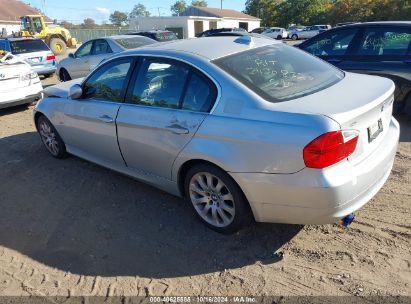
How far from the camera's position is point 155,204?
3.99 m

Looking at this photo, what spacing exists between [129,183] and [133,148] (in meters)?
Answer: 0.82

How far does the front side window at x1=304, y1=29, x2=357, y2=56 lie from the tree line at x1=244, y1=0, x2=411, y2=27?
34.8 meters

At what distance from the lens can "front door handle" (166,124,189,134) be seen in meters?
3.21

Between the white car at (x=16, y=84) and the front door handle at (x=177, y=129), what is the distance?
5.93 meters

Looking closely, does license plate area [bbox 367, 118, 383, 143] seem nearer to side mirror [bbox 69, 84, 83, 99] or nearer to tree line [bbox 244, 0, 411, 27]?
side mirror [bbox 69, 84, 83, 99]

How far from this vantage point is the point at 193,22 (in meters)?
49.1

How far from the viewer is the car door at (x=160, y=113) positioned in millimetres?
3193

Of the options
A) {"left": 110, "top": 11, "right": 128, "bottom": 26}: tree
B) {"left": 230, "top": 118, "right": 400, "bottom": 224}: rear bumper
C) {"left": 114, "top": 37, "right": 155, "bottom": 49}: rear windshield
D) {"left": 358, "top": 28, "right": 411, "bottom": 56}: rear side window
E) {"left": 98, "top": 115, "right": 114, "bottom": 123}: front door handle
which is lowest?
{"left": 110, "top": 11, "right": 128, "bottom": 26}: tree

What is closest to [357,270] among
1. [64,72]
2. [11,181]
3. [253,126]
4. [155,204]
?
[253,126]

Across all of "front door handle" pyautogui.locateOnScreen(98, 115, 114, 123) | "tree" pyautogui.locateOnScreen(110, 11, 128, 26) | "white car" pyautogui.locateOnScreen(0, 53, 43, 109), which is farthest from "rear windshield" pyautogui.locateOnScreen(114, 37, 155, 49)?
"tree" pyautogui.locateOnScreen(110, 11, 128, 26)

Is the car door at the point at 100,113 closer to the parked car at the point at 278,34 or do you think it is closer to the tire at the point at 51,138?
the tire at the point at 51,138

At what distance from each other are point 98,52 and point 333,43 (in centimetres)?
663

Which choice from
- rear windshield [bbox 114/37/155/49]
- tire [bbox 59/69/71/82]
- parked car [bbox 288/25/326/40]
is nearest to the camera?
rear windshield [bbox 114/37/155/49]

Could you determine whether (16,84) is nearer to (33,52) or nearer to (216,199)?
(33,52)
